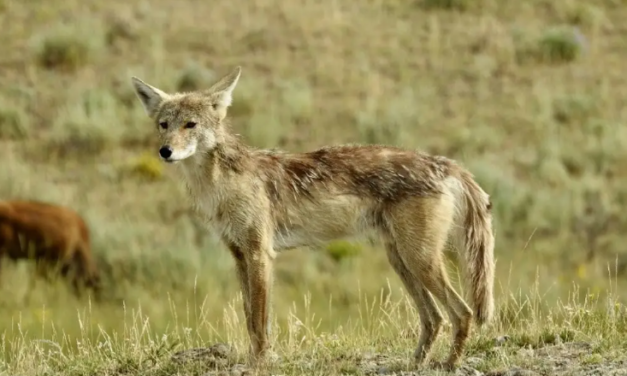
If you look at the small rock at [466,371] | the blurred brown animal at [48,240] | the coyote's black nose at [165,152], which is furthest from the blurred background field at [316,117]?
the small rock at [466,371]

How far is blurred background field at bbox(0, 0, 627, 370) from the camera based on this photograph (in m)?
17.5

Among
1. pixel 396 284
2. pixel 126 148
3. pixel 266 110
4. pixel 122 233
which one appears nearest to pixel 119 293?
pixel 122 233

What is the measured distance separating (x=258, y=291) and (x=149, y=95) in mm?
1577

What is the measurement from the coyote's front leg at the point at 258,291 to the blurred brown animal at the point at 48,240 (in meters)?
8.63

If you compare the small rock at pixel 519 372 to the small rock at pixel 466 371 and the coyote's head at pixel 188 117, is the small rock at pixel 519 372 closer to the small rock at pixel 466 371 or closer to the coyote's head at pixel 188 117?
the small rock at pixel 466 371

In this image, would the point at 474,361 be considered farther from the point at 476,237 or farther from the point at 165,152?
the point at 165,152

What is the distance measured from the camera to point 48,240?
1662 centimetres

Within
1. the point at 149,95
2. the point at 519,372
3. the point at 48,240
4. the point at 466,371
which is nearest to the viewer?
the point at 519,372

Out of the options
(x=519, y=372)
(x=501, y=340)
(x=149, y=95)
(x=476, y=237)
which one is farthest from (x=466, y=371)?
(x=149, y=95)

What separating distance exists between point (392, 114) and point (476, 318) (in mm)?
15058

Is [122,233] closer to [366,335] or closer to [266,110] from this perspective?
[266,110]

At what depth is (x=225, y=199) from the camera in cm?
850

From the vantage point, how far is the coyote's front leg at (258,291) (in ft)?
27.5

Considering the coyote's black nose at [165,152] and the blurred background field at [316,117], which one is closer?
the coyote's black nose at [165,152]
